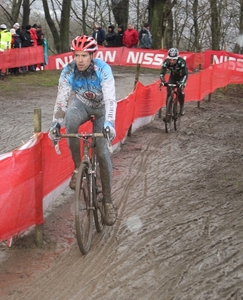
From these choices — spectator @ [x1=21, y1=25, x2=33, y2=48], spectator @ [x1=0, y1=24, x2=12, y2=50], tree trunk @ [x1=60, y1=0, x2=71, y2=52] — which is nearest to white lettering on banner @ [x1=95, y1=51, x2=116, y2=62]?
spectator @ [x1=21, y1=25, x2=33, y2=48]

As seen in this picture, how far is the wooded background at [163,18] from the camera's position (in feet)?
98.5

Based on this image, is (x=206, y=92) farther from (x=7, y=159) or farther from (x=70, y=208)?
(x=7, y=159)

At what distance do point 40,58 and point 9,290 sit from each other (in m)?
19.2

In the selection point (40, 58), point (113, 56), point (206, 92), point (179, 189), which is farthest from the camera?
point (113, 56)

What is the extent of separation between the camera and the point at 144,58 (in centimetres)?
2566

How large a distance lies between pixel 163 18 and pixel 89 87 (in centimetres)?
2498

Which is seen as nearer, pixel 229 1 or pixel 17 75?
pixel 17 75

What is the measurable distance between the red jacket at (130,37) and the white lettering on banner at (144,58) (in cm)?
50

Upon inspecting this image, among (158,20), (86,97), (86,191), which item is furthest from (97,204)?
(158,20)

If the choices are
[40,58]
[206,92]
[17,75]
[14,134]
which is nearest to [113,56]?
[40,58]

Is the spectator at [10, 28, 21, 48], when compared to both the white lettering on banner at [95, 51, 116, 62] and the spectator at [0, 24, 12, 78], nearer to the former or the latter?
the spectator at [0, 24, 12, 78]

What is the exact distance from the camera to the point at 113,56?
25906 millimetres

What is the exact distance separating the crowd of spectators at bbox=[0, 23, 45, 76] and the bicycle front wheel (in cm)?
1480

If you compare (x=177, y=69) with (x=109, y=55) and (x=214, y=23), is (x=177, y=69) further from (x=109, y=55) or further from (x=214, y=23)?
(x=214, y=23)
